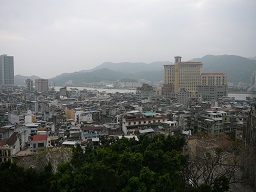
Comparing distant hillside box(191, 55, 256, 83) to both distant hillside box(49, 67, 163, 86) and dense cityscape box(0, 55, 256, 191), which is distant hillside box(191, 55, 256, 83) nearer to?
distant hillside box(49, 67, 163, 86)

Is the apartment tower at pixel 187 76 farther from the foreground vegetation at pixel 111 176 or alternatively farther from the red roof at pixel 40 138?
the foreground vegetation at pixel 111 176

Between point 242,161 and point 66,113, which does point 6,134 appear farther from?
point 242,161

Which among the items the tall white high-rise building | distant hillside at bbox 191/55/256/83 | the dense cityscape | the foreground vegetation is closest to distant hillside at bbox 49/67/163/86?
distant hillside at bbox 191/55/256/83

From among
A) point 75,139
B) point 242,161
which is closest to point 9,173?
point 75,139

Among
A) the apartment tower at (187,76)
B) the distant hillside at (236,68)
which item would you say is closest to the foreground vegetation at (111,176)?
the apartment tower at (187,76)

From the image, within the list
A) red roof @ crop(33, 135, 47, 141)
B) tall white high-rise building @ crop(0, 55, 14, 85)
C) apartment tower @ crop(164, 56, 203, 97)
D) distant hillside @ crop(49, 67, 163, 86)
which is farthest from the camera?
distant hillside @ crop(49, 67, 163, 86)

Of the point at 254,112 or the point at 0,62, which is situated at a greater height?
the point at 0,62

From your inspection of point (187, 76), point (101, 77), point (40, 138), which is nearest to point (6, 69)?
point (101, 77)

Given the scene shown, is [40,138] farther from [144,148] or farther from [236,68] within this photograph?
[236,68]

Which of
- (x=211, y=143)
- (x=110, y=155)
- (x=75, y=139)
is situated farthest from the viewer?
(x=75, y=139)
